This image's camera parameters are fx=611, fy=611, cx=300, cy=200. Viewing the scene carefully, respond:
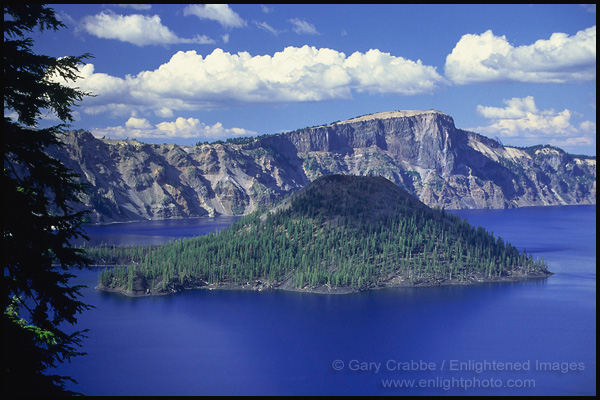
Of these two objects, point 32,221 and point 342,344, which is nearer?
point 32,221

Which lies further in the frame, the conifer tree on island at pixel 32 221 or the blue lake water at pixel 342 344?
the blue lake water at pixel 342 344

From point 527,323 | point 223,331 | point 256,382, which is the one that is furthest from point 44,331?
point 527,323

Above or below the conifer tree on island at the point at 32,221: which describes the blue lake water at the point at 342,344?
below

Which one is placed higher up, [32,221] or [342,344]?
[32,221]

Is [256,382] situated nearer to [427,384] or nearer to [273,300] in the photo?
[427,384]
